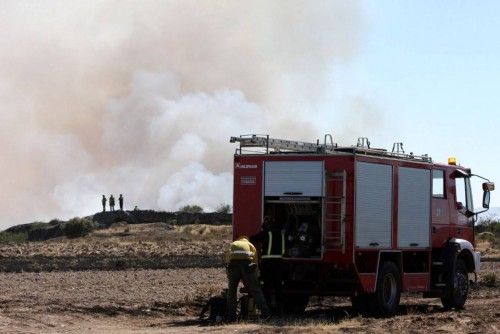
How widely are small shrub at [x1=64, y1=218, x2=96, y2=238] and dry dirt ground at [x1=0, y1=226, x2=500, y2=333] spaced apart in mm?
32757

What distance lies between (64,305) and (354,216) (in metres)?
6.33

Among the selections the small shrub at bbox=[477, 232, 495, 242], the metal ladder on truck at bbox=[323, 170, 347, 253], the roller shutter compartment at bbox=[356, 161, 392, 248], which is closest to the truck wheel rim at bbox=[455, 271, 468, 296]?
the roller shutter compartment at bbox=[356, 161, 392, 248]

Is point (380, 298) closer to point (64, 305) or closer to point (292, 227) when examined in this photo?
point (292, 227)

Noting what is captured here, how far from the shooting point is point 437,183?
77.9 feet

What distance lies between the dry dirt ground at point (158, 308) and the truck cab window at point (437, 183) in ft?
8.36

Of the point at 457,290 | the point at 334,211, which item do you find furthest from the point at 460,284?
the point at 334,211

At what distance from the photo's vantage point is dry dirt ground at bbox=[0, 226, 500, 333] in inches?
744

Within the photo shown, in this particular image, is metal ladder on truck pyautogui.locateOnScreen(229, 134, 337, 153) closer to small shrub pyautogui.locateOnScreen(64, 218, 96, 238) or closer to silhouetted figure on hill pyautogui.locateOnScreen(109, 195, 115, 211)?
small shrub pyautogui.locateOnScreen(64, 218, 96, 238)

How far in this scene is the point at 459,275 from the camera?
2398 centimetres

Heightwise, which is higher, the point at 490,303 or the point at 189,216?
the point at 189,216

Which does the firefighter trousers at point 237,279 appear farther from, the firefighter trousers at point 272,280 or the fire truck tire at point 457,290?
the fire truck tire at point 457,290

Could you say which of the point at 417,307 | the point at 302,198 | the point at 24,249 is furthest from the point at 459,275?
the point at 24,249

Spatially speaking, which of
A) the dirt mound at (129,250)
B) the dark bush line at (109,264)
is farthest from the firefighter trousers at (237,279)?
the dirt mound at (129,250)

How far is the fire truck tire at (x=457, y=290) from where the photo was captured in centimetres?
2345
